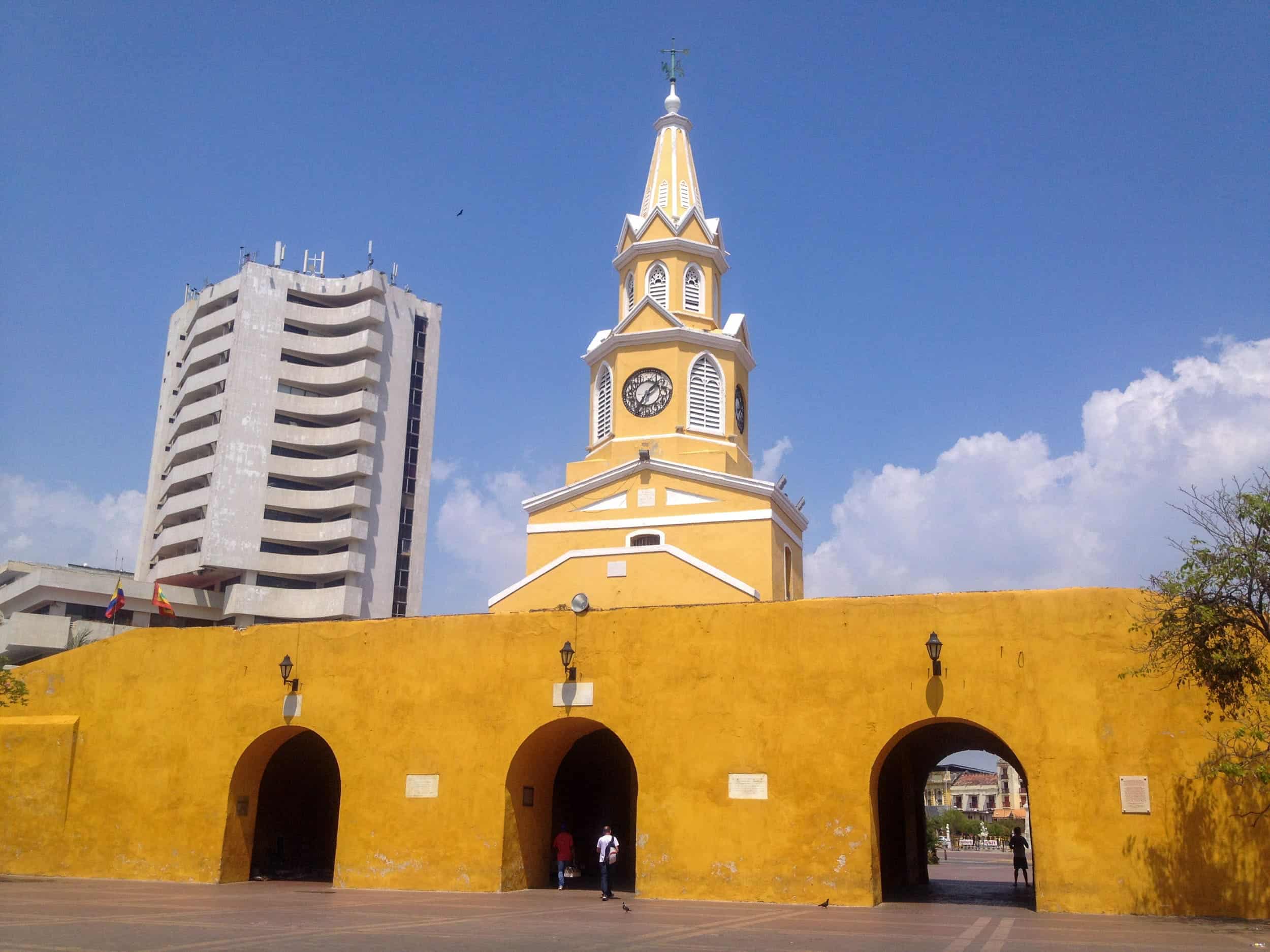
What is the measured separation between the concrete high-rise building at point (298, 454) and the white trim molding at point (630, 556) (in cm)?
3431

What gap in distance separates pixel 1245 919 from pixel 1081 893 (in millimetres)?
1901

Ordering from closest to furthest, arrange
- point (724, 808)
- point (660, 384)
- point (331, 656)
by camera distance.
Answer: point (724, 808)
point (331, 656)
point (660, 384)

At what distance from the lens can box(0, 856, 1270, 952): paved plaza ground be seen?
10.5m

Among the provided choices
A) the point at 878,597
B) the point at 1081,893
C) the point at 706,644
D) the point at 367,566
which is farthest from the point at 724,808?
the point at 367,566

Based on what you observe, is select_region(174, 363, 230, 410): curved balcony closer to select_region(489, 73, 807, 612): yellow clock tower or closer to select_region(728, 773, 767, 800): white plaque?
select_region(489, 73, 807, 612): yellow clock tower

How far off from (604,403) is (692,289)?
4049mm

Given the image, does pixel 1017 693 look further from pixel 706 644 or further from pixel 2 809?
pixel 2 809

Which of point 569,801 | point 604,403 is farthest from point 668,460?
point 569,801

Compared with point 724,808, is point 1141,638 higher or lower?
higher

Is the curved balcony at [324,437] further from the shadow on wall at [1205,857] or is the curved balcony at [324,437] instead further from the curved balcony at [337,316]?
the shadow on wall at [1205,857]

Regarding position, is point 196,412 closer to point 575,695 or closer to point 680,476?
point 680,476

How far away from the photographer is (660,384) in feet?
94.8

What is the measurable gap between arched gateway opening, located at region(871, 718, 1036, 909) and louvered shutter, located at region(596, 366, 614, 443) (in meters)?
11.7

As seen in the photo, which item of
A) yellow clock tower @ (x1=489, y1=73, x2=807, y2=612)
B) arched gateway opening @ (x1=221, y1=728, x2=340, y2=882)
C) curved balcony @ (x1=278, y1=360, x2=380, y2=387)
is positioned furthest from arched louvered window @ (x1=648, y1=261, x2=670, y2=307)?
curved balcony @ (x1=278, y1=360, x2=380, y2=387)
